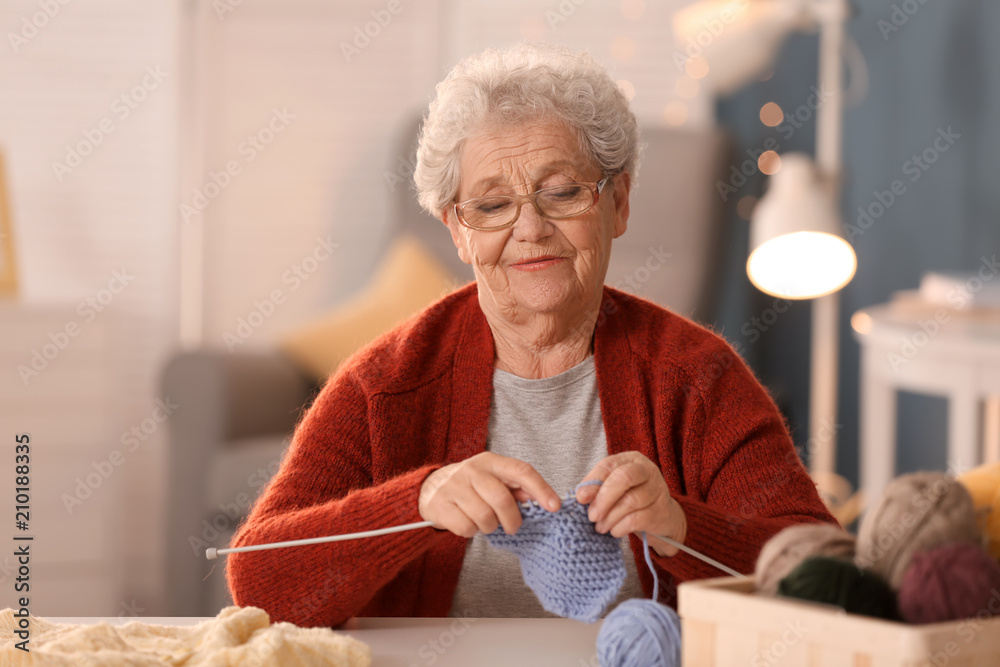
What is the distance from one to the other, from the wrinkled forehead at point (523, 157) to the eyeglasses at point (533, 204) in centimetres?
1

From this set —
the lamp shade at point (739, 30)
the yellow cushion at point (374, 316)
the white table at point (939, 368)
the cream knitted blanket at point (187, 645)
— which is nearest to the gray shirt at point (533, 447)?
the cream knitted blanket at point (187, 645)

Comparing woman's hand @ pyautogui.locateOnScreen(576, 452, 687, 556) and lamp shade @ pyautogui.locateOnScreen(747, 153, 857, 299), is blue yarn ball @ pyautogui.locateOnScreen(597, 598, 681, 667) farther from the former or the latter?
lamp shade @ pyautogui.locateOnScreen(747, 153, 857, 299)

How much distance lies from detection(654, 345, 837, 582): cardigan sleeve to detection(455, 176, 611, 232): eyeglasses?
11.3 inches

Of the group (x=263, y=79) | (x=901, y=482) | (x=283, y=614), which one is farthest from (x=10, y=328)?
(x=901, y=482)

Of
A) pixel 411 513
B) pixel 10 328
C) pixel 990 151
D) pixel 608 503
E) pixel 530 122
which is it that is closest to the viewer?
pixel 608 503

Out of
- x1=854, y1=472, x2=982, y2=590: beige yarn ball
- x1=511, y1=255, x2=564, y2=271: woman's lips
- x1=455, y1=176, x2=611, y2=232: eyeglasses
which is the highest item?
x1=455, y1=176, x2=611, y2=232: eyeglasses

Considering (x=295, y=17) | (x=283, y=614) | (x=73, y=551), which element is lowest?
(x=73, y=551)

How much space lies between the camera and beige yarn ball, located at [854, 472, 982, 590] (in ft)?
2.45

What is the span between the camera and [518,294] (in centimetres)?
135

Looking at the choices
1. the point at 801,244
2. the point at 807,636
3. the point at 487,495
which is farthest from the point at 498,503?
Answer: the point at 801,244

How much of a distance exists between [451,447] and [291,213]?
2.57 m

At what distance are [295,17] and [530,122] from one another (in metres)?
2.69

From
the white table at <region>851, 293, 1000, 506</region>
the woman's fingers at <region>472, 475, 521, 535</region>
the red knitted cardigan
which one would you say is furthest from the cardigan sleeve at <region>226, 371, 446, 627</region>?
the white table at <region>851, 293, 1000, 506</region>

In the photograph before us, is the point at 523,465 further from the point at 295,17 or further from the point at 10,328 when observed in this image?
the point at 295,17
